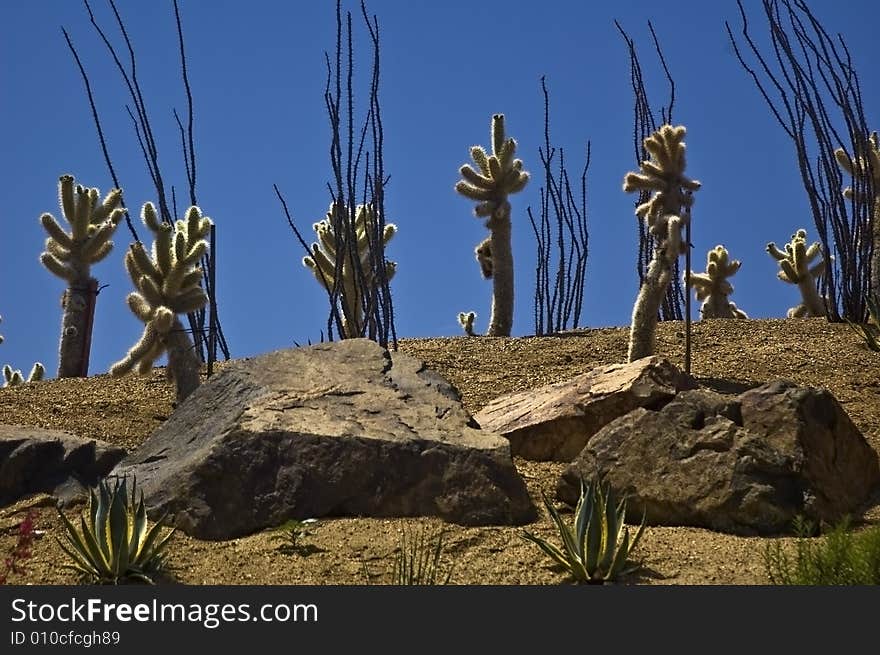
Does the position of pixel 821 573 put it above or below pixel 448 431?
below

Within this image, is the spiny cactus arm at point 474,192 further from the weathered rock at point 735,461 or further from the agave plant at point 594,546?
the agave plant at point 594,546

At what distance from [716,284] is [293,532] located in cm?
1091

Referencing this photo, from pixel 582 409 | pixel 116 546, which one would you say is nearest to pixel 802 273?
pixel 582 409

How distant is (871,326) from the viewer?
12.7 meters

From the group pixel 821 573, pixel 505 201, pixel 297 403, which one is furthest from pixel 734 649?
pixel 505 201

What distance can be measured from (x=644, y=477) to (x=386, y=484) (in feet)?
5.01

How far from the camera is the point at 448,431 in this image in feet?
25.7

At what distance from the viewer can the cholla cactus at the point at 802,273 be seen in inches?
605

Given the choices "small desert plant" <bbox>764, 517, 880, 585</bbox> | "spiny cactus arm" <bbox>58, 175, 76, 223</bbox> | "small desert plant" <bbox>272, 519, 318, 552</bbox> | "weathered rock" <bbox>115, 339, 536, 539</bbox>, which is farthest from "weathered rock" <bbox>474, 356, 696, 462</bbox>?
"spiny cactus arm" <bbox>58, 175, 76, 223</bbox>

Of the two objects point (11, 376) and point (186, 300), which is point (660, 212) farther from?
point (11, 376)

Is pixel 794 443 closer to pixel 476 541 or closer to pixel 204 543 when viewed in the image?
pixel 476 541

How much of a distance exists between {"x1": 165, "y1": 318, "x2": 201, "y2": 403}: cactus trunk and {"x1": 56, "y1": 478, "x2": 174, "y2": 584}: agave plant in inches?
148

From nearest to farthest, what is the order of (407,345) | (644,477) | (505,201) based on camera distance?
(644,477)
(407,345)
(505,201)

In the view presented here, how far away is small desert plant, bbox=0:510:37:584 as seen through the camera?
6059 millimetres
